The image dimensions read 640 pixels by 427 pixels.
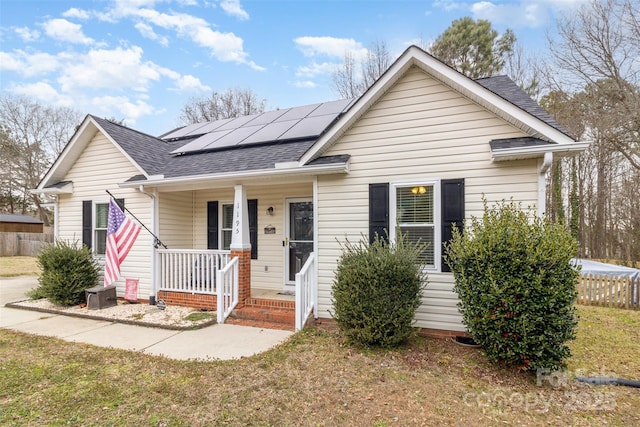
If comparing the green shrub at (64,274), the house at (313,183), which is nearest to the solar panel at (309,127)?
the house at (313,183)

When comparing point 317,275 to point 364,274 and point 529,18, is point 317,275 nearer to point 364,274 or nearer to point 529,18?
point 364,274

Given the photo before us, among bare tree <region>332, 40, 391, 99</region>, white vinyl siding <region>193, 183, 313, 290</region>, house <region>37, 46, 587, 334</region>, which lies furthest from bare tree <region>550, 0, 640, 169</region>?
white vinyl siding <region>193, 183, 313, 290</region>

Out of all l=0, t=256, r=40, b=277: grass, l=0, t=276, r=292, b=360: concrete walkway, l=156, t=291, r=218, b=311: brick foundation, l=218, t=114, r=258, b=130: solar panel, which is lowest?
l=0, t=256, r=40, b=277: grass

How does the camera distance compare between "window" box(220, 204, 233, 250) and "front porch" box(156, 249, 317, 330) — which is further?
"window" box(220, 204, 233, 250)

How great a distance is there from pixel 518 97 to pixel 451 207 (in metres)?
2.67

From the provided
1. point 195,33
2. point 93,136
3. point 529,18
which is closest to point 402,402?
point 93,136

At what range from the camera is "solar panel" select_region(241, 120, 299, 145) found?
8055 millimetres

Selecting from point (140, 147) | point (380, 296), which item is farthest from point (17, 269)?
point (380, 296)

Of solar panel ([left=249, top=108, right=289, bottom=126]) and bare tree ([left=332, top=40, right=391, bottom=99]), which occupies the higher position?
bare tree ([left=332, top=40, right=391, bottom=99])

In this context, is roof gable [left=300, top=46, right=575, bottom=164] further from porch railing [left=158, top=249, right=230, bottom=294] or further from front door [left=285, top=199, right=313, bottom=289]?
porch railing [left=158, top=249, right=230, bottom=294]

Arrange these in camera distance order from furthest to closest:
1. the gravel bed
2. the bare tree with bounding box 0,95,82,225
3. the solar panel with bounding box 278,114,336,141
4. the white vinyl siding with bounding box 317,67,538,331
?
the bare tree with bounding box 0,95,82,225
the solar panel with bounding box 278,114,336,141
the gravel bed
the white vinyl siding with bounding box 317,67,538,331

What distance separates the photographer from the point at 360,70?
709 inches

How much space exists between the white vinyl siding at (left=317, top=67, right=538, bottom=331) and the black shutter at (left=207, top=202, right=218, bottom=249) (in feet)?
11.5

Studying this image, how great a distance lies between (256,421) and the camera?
303cm
